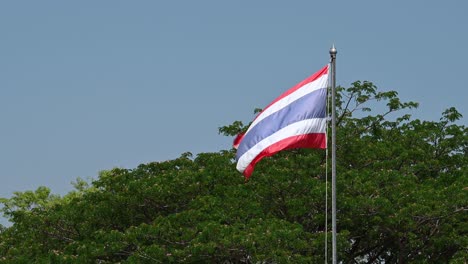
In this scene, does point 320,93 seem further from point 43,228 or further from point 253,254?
point 43,228

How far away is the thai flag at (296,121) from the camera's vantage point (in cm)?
1869

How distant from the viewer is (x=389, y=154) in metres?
31.7

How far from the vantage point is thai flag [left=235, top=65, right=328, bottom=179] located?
18.7m

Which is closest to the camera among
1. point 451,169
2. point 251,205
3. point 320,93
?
point 320,93

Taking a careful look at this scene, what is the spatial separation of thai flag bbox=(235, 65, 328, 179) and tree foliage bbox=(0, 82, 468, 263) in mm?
7144

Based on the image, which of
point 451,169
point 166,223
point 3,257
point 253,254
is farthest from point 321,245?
point 3,257

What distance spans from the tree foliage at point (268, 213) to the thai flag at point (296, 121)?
23.4 feet

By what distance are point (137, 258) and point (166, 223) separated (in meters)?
1.33

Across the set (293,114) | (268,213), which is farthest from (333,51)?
(268,213)

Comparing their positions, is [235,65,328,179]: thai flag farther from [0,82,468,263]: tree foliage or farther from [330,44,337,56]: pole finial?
[0,82,468,263]: tree foliage

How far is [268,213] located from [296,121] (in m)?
10.2

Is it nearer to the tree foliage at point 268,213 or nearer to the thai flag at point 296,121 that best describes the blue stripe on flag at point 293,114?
the thai flag at point 296,121

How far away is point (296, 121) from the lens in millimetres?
18719

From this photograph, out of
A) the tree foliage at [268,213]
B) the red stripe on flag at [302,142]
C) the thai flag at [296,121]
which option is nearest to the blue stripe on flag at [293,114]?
the thai flag at [296,121]
